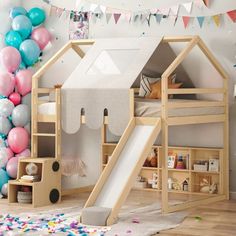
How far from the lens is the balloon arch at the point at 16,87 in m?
5.78

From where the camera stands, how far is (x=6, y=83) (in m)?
5.76

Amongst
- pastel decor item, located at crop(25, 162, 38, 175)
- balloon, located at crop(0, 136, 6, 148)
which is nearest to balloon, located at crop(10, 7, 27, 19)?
A: balloon, located at crop(0, 136, 6, 148)

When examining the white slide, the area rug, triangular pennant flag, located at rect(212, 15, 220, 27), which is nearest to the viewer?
the area rug

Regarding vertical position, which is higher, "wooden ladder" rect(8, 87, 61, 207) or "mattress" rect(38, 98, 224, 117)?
"mattress" rect(38, 98, 224, 117)

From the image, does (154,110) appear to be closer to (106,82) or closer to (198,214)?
(106,82)

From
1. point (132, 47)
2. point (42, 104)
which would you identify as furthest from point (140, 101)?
point (42, 104)

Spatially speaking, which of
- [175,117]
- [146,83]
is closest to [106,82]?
[146,83]

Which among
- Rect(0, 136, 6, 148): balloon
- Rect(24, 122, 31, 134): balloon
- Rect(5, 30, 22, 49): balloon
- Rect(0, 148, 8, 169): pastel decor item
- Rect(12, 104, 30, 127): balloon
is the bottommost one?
Rect(0, 148, 8, 169): pastel decor item

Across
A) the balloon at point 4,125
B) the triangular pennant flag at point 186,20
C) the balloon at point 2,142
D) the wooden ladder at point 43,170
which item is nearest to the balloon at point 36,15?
the wooden ladder at point 43,170

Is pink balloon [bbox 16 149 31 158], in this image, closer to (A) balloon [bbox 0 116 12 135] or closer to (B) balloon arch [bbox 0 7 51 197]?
(B) balloon arch [bbox 0 7 51 197]

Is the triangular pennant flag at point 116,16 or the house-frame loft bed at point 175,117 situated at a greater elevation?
the triangular pennant flag at point 116,16

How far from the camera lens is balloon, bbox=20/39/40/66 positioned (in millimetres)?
5945

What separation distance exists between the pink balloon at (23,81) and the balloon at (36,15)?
60 cm

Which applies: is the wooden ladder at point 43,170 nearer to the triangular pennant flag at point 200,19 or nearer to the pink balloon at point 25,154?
the pink balloon at point 25,154
